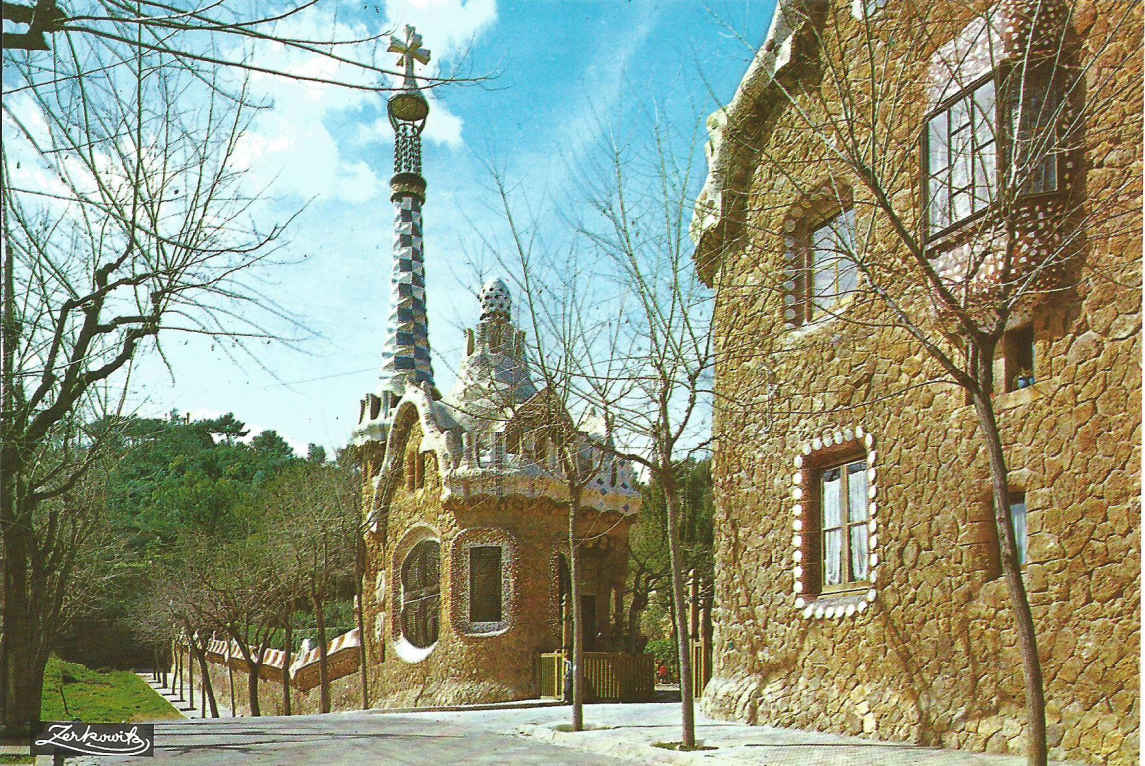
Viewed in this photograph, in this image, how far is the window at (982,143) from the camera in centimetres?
847

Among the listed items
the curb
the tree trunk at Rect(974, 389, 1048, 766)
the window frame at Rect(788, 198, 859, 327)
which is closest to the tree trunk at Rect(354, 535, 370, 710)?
the curb

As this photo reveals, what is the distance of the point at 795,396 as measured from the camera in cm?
1227

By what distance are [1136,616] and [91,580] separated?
17711 millimetres

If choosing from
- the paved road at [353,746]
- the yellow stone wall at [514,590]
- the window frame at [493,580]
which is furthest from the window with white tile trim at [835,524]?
the window frame at [493,580]

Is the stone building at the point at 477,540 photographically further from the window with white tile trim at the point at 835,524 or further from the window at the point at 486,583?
the window with white tile trim at the point at 835,524

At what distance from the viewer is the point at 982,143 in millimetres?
9461

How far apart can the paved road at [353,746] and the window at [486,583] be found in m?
6.60

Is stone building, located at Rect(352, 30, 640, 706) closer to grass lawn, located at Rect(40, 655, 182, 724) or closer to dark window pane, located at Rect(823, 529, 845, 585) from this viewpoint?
dark window pane, located at Rect(823, 529, 845, 585)

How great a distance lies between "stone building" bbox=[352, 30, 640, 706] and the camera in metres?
21.0

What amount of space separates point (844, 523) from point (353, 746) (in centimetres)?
524

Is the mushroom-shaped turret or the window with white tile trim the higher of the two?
the mushroom-shaped turret

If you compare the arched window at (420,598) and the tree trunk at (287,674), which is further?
the tree trunk at (287,674)

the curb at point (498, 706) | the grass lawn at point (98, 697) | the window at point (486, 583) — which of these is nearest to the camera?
the curb at point (498, 706)

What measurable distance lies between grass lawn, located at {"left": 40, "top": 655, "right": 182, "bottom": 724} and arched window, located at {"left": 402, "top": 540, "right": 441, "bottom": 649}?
945 centimetres
